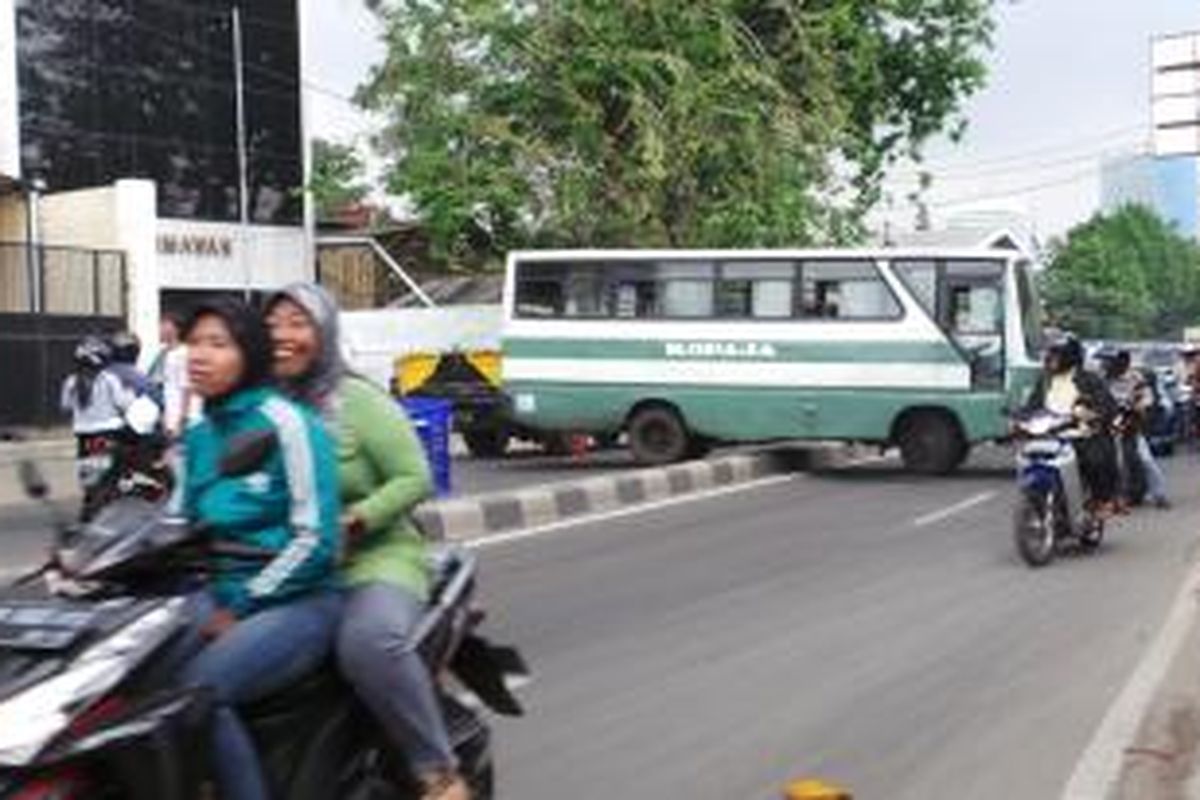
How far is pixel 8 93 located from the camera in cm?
3250

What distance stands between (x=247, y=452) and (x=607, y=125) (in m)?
31.9

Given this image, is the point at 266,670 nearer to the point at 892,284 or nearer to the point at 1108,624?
the point at 1108,624

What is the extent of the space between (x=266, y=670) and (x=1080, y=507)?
11162 millimetres

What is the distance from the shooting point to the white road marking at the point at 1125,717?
7.04 m

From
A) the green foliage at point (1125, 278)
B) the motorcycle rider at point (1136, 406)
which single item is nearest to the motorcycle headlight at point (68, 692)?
the motorcycle rider at point (1136, 406)

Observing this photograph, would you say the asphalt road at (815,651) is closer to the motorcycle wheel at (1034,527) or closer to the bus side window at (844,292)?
the motorcycle wheel at (1034,527)

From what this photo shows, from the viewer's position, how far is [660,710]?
353 inches

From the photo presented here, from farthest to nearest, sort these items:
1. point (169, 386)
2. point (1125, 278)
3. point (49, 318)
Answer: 1. point (1125, 278)
2. point (49, 318)
3. point (169, 386)

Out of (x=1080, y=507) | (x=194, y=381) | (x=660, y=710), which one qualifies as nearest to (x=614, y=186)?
(x=1080, y=507)

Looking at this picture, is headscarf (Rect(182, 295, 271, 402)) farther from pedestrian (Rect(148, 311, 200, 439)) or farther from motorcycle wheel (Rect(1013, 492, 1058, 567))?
motorcycle wheel (Rect(1013, 492, 1058, 567))

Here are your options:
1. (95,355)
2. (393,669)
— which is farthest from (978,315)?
(393,669)

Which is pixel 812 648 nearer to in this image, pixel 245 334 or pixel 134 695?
pixel 245 334

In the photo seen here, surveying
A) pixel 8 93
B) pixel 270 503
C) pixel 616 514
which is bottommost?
pixel 616 514

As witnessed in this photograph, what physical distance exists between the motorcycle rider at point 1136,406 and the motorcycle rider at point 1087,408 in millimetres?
2270
